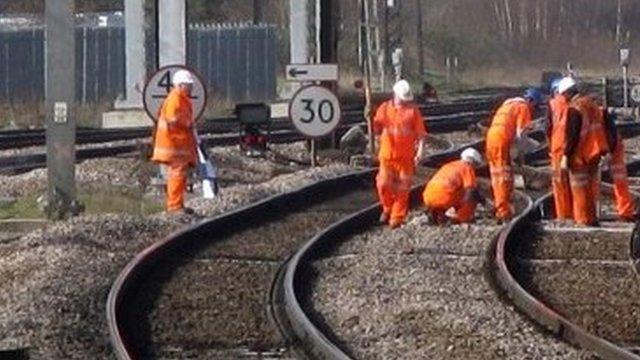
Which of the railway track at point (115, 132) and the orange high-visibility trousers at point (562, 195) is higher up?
the railway track at point (115, 132)

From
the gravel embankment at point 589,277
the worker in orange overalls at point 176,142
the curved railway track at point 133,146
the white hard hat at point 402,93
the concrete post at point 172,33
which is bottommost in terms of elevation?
the gravel embankment at point 589,277

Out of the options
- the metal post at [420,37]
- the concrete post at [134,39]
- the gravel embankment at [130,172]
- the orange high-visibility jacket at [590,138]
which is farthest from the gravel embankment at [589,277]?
the metal post at [420,37]

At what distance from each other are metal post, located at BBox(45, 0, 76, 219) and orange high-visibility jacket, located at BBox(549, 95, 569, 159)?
567cm

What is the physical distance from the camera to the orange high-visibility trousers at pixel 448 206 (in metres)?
22.1

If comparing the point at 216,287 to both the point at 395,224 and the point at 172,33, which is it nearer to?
the point at 395,224

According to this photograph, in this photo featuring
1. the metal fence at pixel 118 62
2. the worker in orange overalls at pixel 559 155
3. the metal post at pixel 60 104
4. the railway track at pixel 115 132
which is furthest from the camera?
the metal fence at pixel 118 62

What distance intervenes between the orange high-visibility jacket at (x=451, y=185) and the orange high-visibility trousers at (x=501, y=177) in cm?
70

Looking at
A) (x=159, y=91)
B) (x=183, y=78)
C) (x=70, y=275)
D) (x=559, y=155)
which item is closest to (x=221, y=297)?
(x=70, y=275)

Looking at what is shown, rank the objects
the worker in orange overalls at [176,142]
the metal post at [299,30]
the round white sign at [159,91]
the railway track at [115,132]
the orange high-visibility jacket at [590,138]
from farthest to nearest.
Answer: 1. the metal post at [299,30]
2. the railway track at [115,132]
3. the round white sign at [159,91]
4. the worker in orange overalls at [176,142]
5. the orange high-visibility jacket at [590,138]

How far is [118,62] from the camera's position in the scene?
214ft

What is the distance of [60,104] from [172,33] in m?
6.79

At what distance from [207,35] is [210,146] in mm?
31347

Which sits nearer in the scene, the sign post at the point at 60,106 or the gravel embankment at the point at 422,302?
the gravel embankment at the point at 422,302

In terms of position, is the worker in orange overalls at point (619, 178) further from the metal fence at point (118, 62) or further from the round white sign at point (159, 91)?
the metal fence at point (118, 62)
